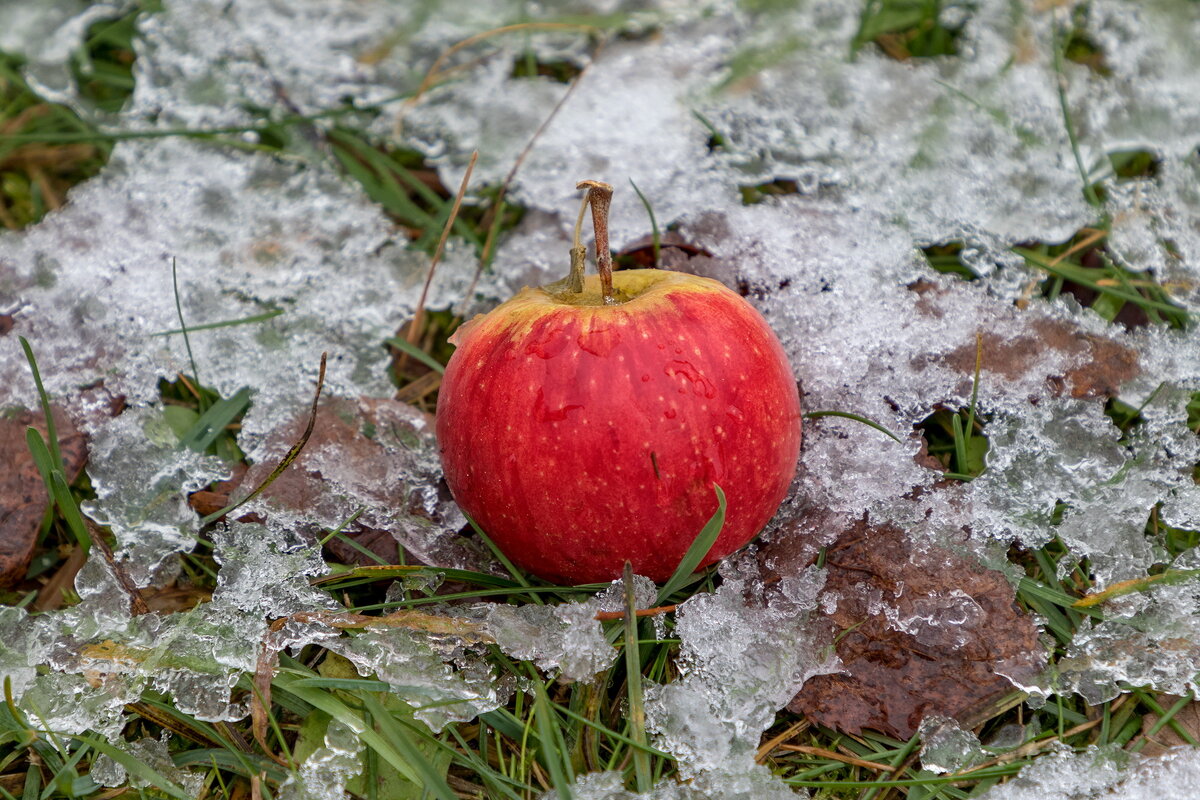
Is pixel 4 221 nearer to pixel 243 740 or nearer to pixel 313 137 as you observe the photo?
pixel 313 137

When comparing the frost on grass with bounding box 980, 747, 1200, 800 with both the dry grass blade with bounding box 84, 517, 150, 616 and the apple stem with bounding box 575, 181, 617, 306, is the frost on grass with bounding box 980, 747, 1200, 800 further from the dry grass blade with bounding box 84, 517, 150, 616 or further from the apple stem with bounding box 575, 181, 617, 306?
the dry grass blade with bounding box 84, 517, 150, 616

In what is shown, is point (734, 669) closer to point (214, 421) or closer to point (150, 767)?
point (150, 767)

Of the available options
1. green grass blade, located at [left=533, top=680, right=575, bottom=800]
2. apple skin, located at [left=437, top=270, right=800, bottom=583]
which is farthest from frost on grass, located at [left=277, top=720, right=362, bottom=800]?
apple skin, located at [left=437, top=270, right=800, bottom=583]

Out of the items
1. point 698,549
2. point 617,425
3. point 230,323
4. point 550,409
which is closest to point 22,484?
point 230,323

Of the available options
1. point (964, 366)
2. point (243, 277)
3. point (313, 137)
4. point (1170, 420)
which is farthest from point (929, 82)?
point (243, 277)

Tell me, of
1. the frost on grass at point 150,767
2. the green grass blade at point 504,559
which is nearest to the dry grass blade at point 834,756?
the green grass blade at point 504,559

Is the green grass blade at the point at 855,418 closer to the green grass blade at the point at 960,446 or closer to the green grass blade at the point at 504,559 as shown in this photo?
the green grass blade at the point at 960,446
